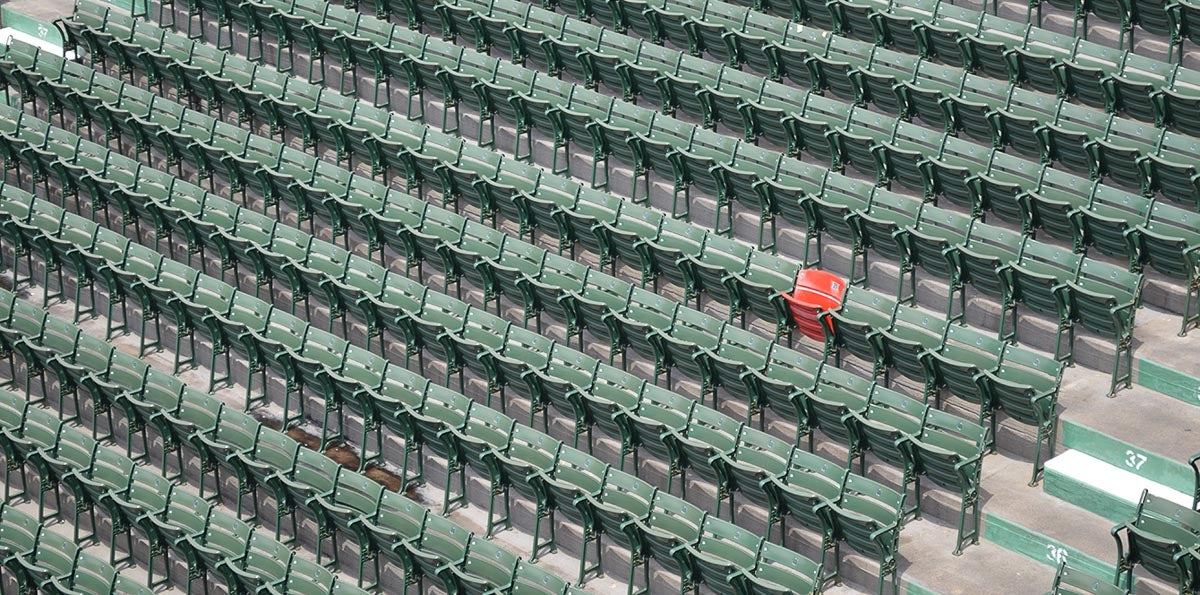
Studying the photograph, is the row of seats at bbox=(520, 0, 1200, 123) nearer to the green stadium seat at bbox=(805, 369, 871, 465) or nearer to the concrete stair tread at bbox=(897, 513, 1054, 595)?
the green stadium seat at bbox=(805, 369, 871, 465)

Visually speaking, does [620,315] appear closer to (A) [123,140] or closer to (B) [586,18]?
(B) [586,18]

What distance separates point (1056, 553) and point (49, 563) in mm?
5472

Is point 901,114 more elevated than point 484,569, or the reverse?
point 901,114

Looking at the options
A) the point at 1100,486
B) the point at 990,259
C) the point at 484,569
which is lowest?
the point at 484,569

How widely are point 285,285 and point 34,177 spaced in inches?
106

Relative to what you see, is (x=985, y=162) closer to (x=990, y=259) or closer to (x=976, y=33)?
(x=990, y=259)

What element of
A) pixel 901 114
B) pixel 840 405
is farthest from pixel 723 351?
pixel 901 114

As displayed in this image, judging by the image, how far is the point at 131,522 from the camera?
10562mm

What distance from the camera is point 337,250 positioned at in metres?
12.1

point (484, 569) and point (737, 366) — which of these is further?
point (737, 366)

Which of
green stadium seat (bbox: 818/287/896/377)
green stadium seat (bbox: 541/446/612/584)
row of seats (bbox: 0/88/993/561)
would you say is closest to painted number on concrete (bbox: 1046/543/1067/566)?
row of seats (bbox: 0/88/993/561)

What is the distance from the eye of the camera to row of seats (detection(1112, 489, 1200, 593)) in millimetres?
8680

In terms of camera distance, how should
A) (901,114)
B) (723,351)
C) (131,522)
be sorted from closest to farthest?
(131,522), (723,351), (901,114)

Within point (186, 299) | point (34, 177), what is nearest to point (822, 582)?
point (186, 299)
